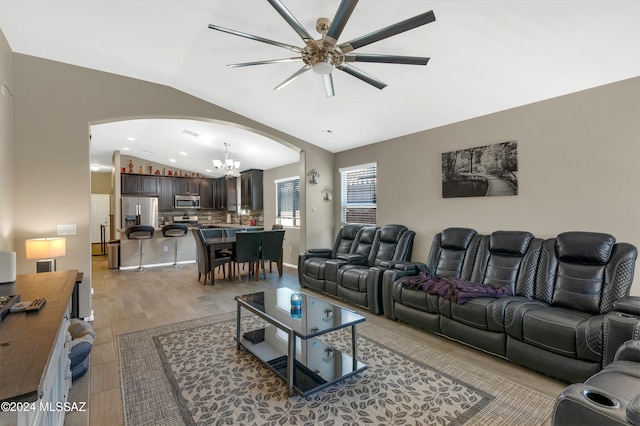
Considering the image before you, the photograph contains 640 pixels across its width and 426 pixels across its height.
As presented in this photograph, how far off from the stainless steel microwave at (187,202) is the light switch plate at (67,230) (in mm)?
6094

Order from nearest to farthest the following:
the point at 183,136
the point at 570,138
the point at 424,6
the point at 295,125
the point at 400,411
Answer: the point at 400,411, the point at 424,6, the point at 570,138, the point at 295,125, the point at 183,136

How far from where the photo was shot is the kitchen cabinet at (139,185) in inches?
342

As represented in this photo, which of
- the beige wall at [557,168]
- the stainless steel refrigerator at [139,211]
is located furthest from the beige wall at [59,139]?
the stainless steel refrigerator at [139,211]

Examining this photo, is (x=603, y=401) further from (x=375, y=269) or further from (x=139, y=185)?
(x=139, y=185)

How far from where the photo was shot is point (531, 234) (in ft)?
10.8

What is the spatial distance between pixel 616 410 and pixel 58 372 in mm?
2654

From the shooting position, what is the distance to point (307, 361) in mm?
2521

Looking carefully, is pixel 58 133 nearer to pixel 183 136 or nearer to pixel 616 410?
pixel 183 136

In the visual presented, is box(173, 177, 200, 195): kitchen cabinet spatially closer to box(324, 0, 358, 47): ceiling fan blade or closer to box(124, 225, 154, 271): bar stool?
box(124, 225, 154, 271): bar stool

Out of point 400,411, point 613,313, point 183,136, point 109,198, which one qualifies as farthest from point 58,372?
point 109,198

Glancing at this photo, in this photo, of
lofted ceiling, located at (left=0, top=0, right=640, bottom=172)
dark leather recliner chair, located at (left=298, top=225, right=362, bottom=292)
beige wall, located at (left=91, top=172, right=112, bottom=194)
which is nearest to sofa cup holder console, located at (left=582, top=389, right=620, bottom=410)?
lofted ceiling, located at (left=0, top=0, right=640, bottom=172)

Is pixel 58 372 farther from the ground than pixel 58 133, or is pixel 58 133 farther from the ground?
pixel 58 133

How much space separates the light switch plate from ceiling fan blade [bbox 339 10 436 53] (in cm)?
377

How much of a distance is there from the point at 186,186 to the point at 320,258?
660cm
